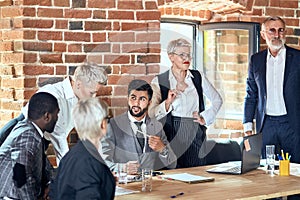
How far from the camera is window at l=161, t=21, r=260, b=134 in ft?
21.5

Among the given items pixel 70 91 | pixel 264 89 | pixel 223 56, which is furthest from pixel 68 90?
pixel 223 56

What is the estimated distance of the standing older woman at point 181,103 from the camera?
5.36 metres

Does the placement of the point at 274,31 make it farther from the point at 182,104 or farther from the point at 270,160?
the point at 270,160

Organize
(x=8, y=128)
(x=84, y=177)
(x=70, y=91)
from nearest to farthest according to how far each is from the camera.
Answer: (x=84, y=177), (x=70, y=91), (x=8, y=128)

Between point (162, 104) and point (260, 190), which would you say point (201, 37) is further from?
point (260, 190)

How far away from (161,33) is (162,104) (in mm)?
1029

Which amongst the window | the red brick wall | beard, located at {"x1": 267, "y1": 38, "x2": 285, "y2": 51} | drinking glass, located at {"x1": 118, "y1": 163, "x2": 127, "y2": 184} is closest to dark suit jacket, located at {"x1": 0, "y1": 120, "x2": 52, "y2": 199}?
drinking glass, located at {"x1": 118, "y1": 163, "x2": 127, "y2": 184}

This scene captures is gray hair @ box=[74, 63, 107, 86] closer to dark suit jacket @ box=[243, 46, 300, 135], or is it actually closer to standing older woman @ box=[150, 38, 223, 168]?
standing older woman @ box=[150, 38, 223, 168]

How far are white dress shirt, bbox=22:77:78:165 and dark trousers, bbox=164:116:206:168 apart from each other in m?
0.97

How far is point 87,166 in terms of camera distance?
11.0ft

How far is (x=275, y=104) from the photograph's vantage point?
5645mm

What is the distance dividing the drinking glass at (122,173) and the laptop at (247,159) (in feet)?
2.03

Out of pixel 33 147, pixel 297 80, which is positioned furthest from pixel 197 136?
pixel 33 147

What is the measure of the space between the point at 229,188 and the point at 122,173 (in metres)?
0.65
